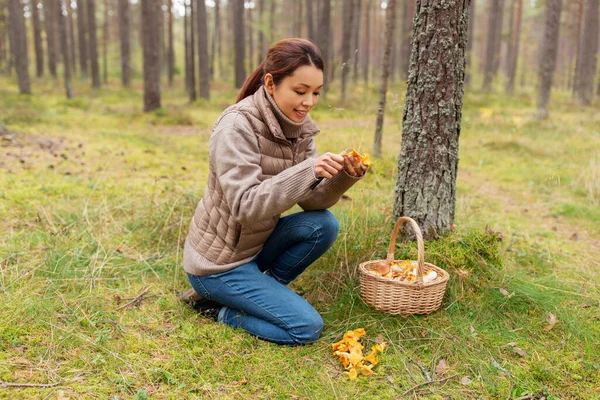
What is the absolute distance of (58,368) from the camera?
2145mm

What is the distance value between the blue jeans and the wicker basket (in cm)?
32

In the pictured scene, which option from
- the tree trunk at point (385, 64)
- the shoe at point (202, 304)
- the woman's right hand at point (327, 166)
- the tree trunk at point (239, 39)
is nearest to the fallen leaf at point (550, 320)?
the woman's right hand at point (327, 166)

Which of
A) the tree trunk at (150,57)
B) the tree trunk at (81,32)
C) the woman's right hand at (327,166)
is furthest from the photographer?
the tree trunk at (81,32)

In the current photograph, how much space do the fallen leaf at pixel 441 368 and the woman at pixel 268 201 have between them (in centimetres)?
61

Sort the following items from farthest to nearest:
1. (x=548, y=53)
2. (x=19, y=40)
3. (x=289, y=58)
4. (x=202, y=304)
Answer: (x=19, y=40) < (x=548, y=53) < (x=202, y=304) < (x=289, y=58)

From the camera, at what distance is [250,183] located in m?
2.21

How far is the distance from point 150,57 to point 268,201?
11512mm

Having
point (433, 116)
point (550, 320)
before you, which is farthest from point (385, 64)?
point (550, 320)

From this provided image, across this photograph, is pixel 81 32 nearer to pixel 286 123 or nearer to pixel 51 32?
pixel 51 32

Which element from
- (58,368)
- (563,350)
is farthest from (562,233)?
(58,368)

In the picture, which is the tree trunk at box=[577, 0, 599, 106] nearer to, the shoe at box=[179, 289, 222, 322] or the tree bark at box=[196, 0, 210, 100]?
the tree bark at box=[196, 0, 210, 100]

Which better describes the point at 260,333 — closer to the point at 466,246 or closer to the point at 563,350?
the point at 466,246

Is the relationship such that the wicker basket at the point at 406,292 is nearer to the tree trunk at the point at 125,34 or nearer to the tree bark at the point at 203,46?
the tree bark at the point at 203,46

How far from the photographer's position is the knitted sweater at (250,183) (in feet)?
7.11
